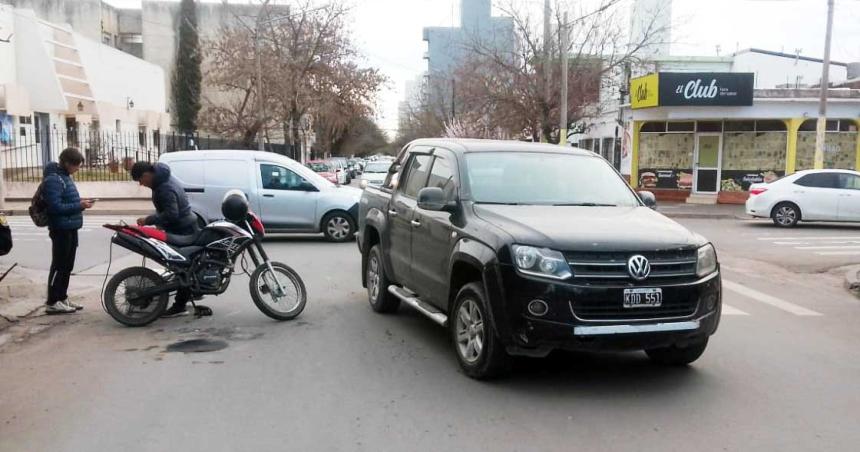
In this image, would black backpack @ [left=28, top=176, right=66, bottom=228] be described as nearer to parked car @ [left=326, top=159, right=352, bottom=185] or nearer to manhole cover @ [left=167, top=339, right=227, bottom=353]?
manhole cover @ [left=167, top=339, right=227, bottom=353]

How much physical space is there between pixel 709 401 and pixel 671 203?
869 inches

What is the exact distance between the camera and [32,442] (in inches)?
179

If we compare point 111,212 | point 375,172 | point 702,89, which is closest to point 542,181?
point 111,212

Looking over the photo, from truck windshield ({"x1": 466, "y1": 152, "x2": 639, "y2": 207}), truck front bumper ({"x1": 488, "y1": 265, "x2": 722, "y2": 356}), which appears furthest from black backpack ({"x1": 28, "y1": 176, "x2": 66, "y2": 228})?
truck front bumper ({"x1": 488, "y1": 265, "x2": 722, "y2": 356})

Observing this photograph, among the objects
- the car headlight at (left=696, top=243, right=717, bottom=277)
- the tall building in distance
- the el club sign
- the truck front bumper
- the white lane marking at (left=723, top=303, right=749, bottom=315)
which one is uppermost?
the tall building in distance

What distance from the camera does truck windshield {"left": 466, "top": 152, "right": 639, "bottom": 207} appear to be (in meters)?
6.45

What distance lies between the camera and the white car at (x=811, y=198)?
60.4 feet

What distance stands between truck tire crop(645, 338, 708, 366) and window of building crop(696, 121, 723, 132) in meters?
22.6

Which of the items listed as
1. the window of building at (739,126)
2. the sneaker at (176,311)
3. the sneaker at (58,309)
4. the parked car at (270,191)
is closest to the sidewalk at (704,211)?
the window of building at (739,126)

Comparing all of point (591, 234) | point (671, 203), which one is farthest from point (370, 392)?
point (671, 203)

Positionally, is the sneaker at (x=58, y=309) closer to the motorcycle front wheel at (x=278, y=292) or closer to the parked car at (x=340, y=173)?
the motorcycle front wheel at (x=278, y=292)

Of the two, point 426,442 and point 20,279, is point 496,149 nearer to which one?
point 426,442

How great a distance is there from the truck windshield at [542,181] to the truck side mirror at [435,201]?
0.25m

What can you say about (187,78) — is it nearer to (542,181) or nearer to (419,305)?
(419,305)
